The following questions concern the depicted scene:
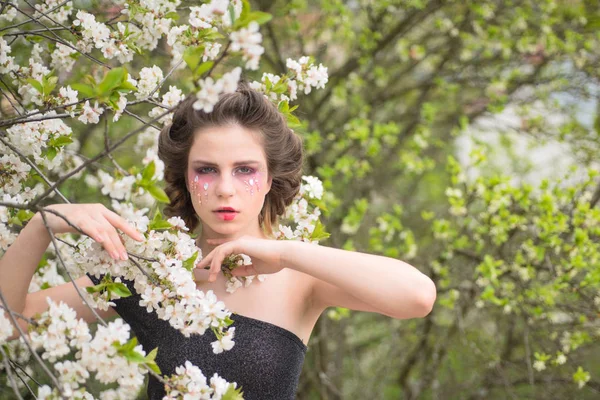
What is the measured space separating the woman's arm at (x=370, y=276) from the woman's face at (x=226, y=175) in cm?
21

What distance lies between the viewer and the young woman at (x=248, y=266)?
5.28ft

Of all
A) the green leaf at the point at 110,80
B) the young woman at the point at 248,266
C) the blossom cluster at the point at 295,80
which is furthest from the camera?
the blossom cluster at the point at 295,80

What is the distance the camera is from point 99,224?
1.40 m

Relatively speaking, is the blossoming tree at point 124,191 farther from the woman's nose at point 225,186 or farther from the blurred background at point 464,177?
the blurred background at point 464,177

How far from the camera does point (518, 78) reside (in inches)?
166

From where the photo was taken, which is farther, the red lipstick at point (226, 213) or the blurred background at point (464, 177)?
the blurred background at point (464, 177)

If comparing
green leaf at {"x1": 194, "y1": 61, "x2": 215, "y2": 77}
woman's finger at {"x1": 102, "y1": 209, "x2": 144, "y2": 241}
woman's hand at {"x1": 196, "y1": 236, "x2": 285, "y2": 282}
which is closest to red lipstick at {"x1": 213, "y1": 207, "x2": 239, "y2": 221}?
woman's hand at {"x1": 196, "y1": 236, "x2": 285, "y2": 282}

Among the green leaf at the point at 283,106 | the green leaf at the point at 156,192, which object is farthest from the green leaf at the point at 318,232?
the green leaf at the point at 156,192

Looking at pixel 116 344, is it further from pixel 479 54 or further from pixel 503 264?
pixel 479 54

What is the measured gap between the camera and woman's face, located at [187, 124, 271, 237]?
1.74 meters

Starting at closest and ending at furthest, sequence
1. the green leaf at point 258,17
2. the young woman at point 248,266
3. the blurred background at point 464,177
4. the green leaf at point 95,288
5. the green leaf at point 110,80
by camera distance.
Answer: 1. the green leaf at point 258,17
2. the green leaf at point 110,80
3. the green leaf at point 95,288
4. the young woman at point 248,266
5. the blurred background at point 464,177

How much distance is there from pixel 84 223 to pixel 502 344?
11.8 ft

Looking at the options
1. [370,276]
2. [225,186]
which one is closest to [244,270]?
[225,186]

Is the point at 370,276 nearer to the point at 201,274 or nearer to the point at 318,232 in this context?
the point at 318,232
